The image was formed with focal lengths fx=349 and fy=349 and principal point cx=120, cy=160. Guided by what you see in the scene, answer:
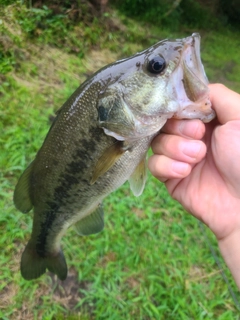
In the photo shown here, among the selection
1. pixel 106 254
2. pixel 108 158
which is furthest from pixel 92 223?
pixel 106 254

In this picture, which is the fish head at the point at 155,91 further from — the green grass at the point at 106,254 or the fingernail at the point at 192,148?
the green grass at the point at 106,254

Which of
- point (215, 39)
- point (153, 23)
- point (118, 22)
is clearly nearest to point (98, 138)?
point (118, 22)

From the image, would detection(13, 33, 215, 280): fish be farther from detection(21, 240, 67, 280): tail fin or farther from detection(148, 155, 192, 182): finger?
detection(21, 240, 67, 280): tail fin

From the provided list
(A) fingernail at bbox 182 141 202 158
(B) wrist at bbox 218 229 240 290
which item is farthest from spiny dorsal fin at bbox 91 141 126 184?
(B) wrist at bbox 218 229 240 290

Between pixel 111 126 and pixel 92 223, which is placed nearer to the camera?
pixel 111 126

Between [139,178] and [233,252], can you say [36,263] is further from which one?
[233,252]

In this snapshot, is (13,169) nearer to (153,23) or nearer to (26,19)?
(26,19)
